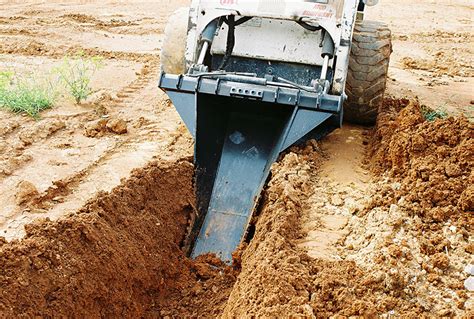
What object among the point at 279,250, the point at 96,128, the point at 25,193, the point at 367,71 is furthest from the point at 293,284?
the point at 96,128

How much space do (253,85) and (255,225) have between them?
1.24 metres

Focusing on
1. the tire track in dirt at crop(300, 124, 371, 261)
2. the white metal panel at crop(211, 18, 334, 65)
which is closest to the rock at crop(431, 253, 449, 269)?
the tire track in dirt at crop(300, 124, 371, 261)

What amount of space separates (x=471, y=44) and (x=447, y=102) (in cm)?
506

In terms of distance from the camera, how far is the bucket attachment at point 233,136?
5.19m

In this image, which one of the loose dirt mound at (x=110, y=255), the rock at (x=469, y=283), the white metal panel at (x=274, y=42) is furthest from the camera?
the white metal panel at (x=274, y=42)

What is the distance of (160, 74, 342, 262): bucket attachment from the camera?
519cm

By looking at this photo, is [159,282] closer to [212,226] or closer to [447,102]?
[212,226]

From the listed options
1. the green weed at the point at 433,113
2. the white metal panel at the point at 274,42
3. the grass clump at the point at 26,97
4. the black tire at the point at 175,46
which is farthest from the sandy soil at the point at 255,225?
the white metal panel at the point at 274,42

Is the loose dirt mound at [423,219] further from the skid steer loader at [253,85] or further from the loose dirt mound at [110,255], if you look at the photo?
the loose dirt mound at [110,255]

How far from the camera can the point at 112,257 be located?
4.53 metres

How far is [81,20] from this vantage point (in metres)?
13.4

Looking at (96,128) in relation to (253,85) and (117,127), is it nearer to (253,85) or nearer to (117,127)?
(117,127)

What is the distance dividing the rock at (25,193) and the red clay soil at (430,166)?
9.21 ft

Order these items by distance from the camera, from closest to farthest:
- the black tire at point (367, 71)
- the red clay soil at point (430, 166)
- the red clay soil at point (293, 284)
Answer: the red clay soil at point (293, 284) → the red clay soil at point (430, 166) → the black tire at point (367, 71)
